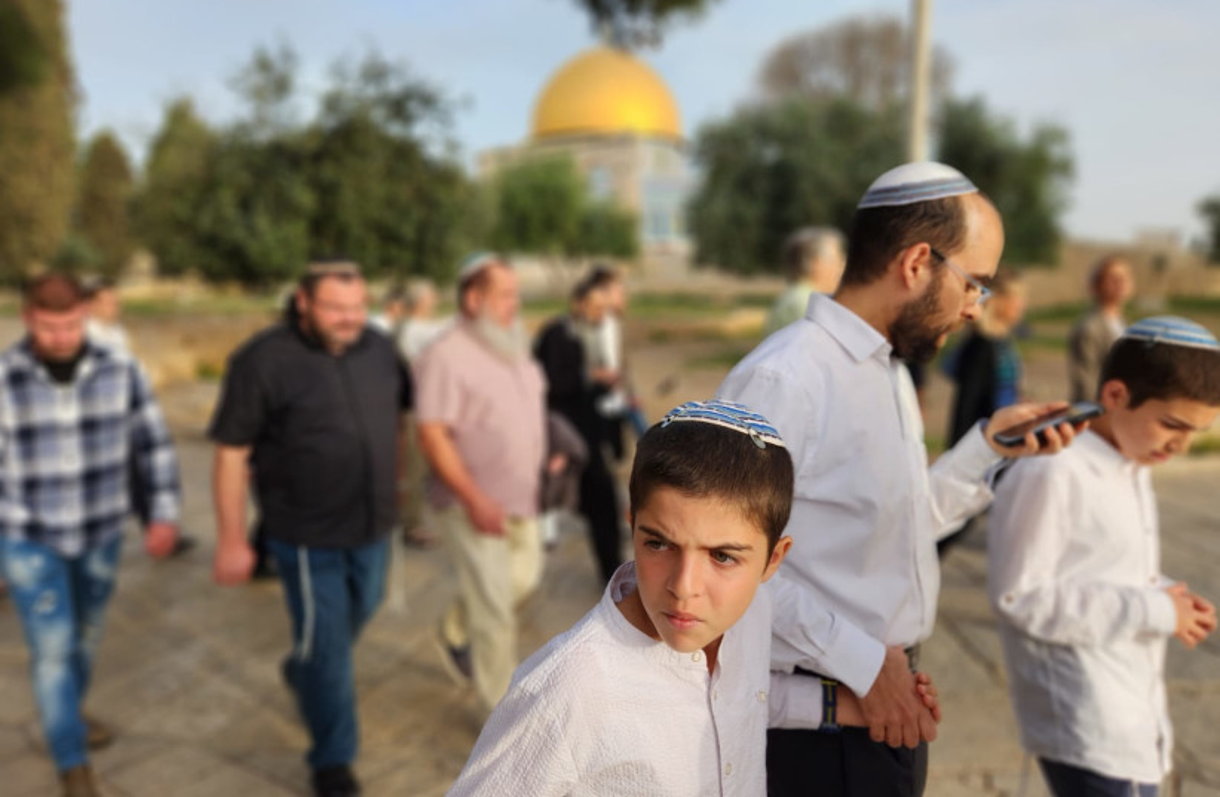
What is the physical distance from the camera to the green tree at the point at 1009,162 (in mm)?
19781

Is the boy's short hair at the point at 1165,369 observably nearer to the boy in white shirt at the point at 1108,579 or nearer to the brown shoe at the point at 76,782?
the boy in white shirt at the point at 1108,579

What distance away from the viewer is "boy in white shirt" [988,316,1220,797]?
203 centimetres

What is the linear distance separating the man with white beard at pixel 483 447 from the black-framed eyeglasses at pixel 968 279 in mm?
2238

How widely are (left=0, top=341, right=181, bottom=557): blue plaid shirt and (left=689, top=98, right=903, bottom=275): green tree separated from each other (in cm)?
1628

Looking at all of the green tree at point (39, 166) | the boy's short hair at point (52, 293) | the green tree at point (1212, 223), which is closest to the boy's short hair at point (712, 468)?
the boy's short hair at point (52, 293)

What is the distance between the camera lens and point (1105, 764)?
6.66 ft

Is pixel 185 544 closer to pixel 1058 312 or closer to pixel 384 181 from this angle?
pixel 384 181

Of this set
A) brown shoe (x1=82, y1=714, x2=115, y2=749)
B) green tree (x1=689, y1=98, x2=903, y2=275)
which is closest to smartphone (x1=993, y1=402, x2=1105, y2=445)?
brown shoe (x1=82, y1=714, x2=115, y2=749)

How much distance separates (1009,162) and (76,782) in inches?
809

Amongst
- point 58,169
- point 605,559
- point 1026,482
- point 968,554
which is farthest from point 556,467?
point 58,169

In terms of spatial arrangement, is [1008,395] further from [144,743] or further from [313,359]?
[144,743]

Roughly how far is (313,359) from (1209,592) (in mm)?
5026

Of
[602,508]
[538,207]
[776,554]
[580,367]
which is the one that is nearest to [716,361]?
[580,367]

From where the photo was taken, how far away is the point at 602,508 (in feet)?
16.3
